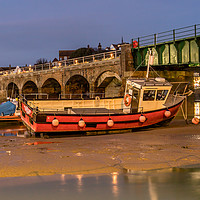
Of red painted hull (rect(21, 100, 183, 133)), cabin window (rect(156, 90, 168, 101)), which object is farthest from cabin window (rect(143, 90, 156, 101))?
red painted hull (rect(21, 100, 183, 133))

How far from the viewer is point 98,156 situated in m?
11.1

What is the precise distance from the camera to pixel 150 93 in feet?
63.7

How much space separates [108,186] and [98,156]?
3498mm

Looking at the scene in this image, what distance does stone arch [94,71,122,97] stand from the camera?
3503 cm

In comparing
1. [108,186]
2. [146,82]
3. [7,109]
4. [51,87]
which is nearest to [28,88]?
[51,87]

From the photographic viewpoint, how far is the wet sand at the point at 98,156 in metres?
9.27

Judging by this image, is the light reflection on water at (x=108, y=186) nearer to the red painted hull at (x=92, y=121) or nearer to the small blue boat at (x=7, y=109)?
the red painted hull at (x=92, y=121)

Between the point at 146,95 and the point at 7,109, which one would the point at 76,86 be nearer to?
the point at 7,109

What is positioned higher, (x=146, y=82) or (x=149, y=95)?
(x=146, y=82)

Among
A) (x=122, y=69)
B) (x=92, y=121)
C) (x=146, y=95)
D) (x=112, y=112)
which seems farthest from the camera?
(x=122, y=69)

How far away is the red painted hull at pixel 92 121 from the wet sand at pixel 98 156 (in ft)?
8.13

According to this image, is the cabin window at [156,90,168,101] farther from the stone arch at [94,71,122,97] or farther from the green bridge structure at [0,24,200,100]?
the stone arch at [94,71,122,97]

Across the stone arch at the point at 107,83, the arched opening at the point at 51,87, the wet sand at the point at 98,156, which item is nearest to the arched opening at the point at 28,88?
the arched opening at the point at 51,87

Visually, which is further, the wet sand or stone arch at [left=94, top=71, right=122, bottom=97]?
stone arch at [left=94, top=71, right=122, bottom=97]
